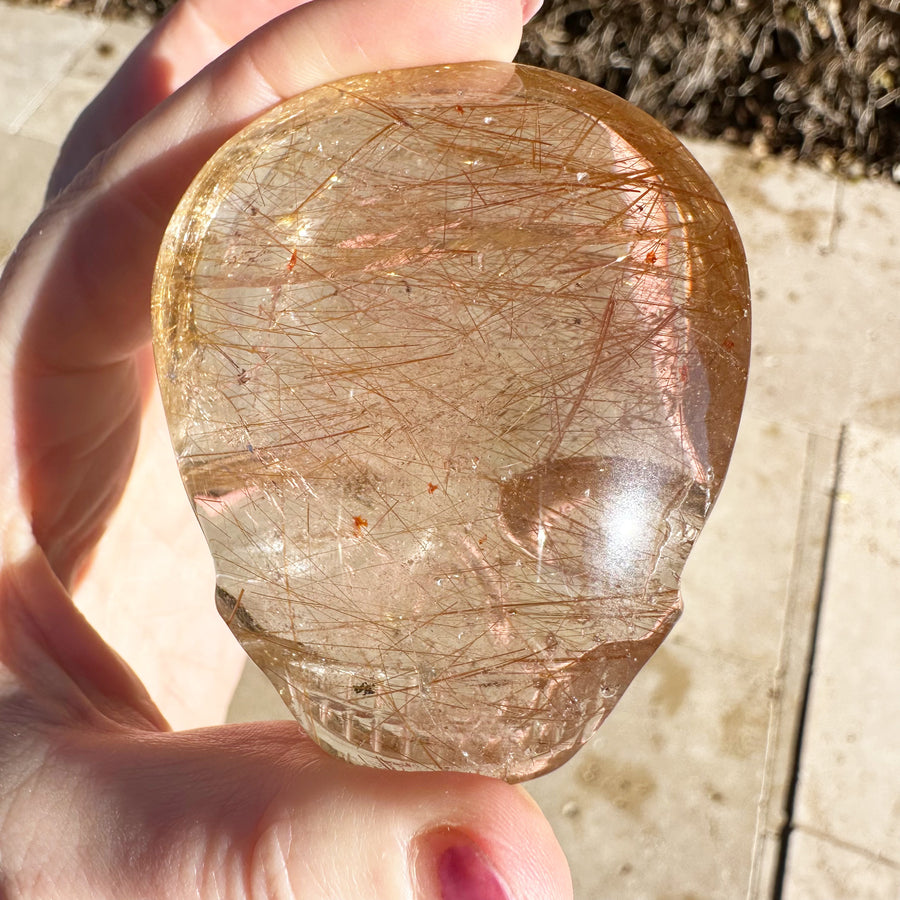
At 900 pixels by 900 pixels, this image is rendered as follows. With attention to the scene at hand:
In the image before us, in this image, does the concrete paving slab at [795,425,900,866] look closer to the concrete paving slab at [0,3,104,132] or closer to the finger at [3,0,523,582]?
the finger at [3,0,523,582]

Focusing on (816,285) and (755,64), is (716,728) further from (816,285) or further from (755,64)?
(755,64)

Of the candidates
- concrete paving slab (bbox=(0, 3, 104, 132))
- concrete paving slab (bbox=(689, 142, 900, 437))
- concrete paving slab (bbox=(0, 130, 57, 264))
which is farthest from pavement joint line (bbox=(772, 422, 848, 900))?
concrete paving slab (bbox=(0, 3, 104, 132))

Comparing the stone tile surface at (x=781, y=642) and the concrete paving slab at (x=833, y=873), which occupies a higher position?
the stone tile surface at (x=781, y=642)

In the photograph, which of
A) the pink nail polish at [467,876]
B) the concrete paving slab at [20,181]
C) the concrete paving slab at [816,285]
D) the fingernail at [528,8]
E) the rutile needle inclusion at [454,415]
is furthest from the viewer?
the concrete paving slab at [20,181]

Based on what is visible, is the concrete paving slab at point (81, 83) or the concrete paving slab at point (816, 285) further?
the concrete paving slab at point (81, 83)

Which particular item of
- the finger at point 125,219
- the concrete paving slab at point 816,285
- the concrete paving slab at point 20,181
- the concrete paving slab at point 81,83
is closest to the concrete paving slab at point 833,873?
the concrete paving slab at point 816,285

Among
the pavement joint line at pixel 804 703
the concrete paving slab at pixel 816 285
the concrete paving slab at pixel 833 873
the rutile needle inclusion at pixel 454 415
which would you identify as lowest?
the concrete paving slab at pixel 833 873

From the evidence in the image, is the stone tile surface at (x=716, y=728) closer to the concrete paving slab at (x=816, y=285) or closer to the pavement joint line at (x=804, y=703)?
the pavement joint line at (x=804, y=703)

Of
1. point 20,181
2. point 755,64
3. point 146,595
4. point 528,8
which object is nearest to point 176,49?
point 528,8
